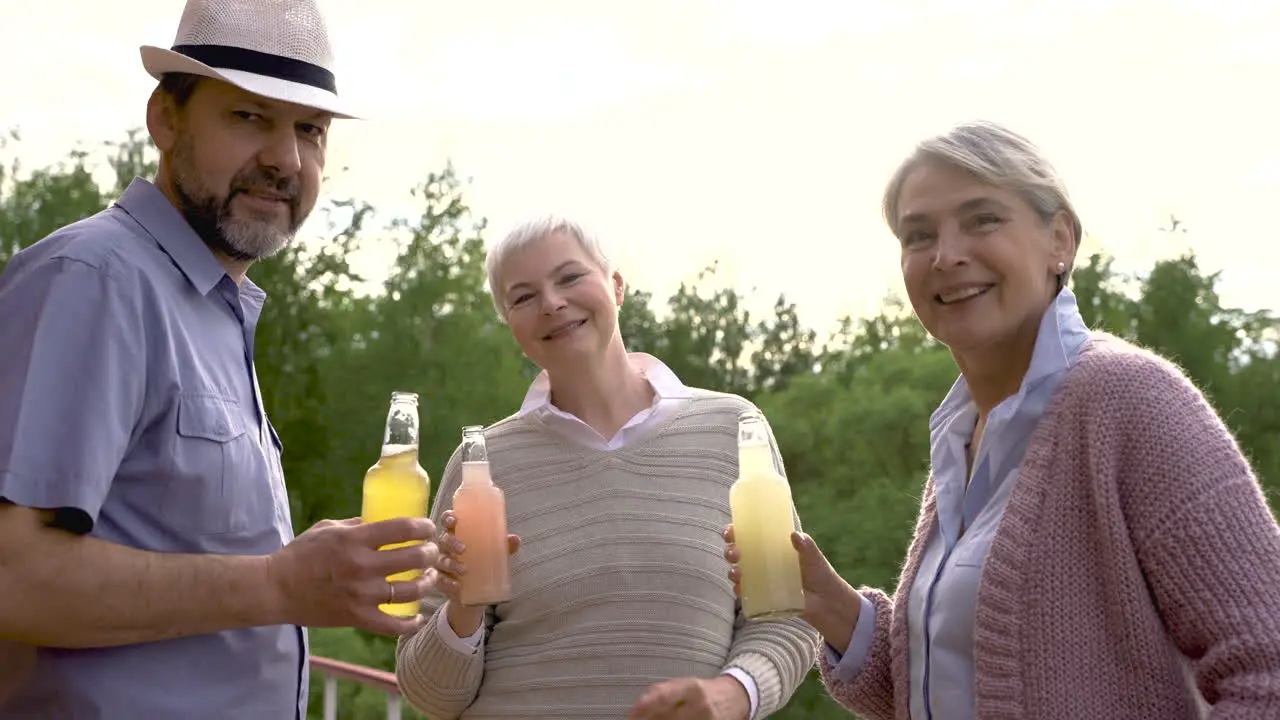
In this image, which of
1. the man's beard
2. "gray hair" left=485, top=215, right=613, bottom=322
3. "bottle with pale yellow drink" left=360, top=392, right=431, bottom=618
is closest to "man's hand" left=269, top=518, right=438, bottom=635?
"bottle with pale yellow drink" left=360, top=392, right=431, bottom=618

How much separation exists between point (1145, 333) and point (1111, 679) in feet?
49.6

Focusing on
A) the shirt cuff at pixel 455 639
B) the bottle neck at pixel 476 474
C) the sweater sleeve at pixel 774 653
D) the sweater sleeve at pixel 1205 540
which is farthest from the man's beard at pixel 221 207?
the sweater sleeve at pixel 1205 540

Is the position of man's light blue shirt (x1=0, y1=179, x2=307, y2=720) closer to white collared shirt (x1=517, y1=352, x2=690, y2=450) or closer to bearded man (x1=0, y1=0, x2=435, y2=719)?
bearded man (x1=0, y1=0, x2=435, y2=719)

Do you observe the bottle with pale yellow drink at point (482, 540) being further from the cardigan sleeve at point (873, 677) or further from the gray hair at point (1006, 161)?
the gray hair at point (1006, 161)

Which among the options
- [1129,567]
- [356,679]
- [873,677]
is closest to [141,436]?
[873,677]

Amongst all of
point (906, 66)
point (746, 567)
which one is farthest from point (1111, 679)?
point (906, 66)

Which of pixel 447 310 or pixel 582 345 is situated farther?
pixel 447 310

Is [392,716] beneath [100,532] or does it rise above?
beneath

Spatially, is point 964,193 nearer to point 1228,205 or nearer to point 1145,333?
point 1228,205

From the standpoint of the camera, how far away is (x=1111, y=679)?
6.43 ft

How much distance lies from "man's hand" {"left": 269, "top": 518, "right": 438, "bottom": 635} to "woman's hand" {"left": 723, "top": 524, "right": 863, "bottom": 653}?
74 cm

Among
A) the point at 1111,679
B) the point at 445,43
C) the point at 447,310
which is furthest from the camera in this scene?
the point at 447,310

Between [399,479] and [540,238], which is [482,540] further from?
[540,238]

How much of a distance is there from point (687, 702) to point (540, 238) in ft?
3.58
